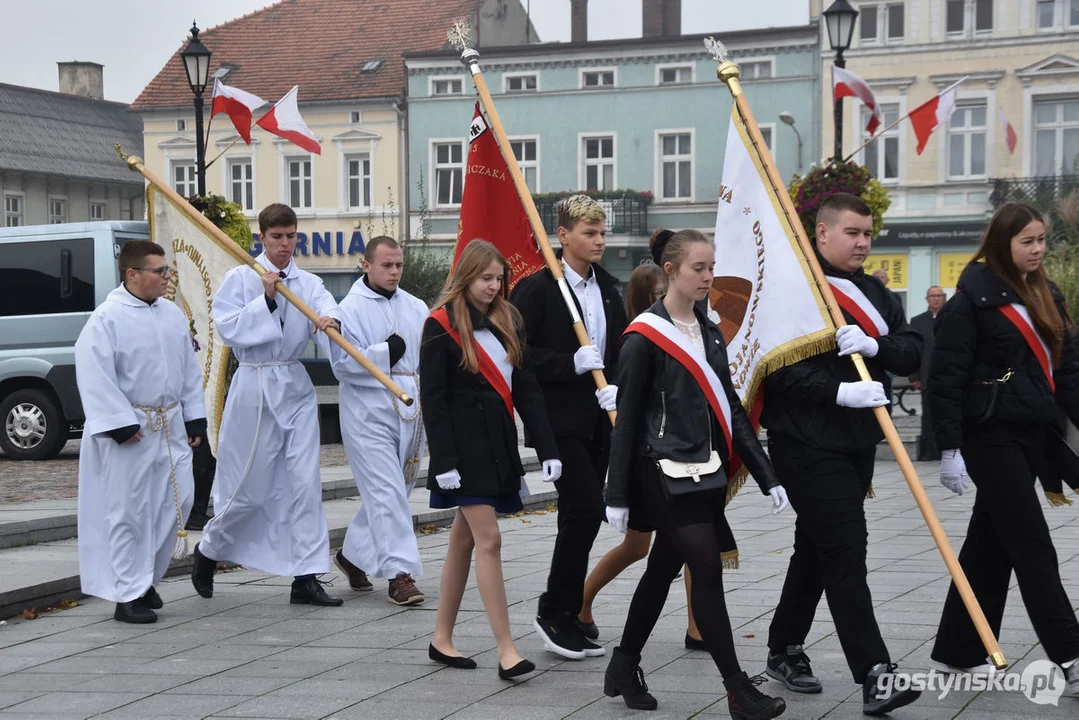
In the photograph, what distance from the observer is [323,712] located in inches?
217

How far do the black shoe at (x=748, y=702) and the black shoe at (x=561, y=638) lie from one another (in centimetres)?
130

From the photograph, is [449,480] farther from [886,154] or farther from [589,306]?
[886,154]

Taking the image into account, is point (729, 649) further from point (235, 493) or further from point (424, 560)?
point (424, 560)

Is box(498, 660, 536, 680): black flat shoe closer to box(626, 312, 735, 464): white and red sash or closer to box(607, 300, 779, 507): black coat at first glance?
box(607, 300, 779, 507): black coat

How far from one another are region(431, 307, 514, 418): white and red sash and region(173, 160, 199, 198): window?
36290 mm

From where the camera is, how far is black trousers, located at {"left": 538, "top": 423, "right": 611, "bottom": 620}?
21.5 ft

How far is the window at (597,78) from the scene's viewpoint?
3872cm

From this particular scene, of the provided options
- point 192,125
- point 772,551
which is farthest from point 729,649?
point 192,125

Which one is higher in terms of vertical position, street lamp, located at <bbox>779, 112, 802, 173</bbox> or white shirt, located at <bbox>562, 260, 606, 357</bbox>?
street lamp, located at <bbox>779, 112, 802, 173</bbox>

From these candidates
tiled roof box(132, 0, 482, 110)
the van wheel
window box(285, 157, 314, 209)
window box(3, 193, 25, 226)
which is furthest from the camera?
window box(3, 193, 25, 226)

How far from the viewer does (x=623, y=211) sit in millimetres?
38406

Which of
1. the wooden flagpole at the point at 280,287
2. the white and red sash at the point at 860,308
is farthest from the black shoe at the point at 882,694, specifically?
the wooden flagpole at the point at 280,287

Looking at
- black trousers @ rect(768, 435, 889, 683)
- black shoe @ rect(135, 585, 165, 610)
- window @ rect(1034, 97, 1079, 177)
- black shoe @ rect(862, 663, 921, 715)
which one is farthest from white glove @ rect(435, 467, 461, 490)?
window @ rect(1034, 97, 1079, 177)

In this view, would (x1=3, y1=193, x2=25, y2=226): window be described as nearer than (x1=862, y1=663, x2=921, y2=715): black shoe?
No
